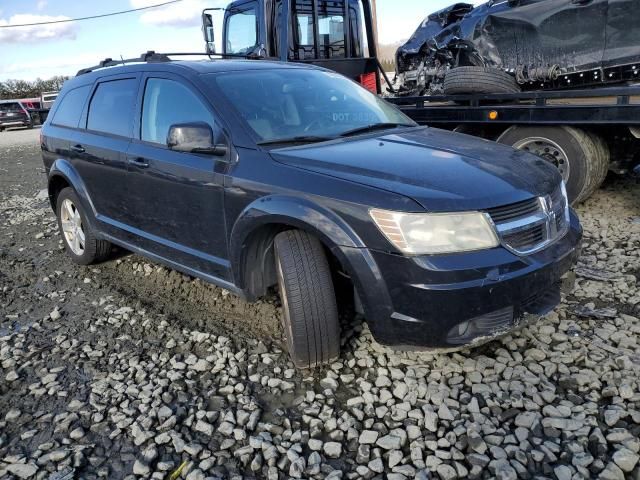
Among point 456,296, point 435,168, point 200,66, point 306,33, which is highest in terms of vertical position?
point 306,33

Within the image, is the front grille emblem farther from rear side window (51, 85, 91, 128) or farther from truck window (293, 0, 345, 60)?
truck window (293, 0, 345, 60)

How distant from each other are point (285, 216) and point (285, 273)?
311 mm

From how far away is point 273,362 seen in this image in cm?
310

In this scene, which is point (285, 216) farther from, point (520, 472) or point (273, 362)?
point (520, 472)

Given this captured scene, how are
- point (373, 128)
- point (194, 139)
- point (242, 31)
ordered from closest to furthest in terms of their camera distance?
point (194, 139) → point (373, 128) → point (242, 31)

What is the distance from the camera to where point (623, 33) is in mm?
5117

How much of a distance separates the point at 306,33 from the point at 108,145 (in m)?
4.34

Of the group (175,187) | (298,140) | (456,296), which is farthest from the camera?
(175,187)

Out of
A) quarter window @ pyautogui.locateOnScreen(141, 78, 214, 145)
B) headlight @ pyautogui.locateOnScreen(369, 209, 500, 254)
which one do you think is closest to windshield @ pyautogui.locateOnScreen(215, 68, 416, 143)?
quarter window @ pyautogui.locateOnScreen(141, 78, 214, 145)

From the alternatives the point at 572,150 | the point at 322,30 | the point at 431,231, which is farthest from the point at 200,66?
the point at 322,30

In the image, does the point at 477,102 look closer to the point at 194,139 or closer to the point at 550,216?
the point at 550,216

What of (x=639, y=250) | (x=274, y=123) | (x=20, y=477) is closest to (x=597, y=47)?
(x=639, y=250)

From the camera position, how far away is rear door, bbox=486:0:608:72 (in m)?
5.29

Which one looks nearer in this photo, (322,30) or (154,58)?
(154,58)
